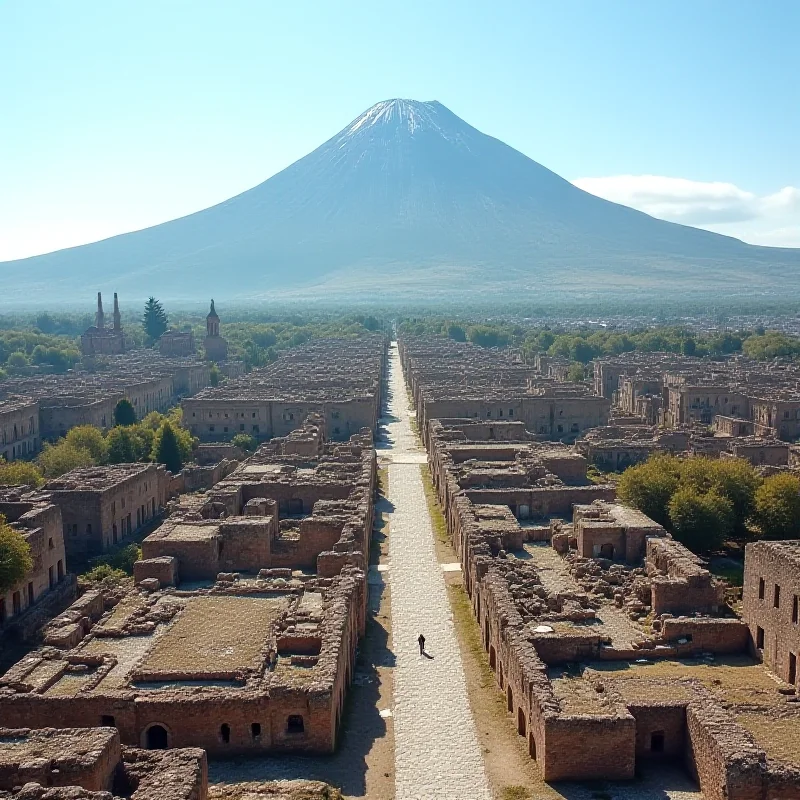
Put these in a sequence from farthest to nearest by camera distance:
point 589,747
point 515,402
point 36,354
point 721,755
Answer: point 36,354 < point 515,402 < point 589,747 < point 721,755

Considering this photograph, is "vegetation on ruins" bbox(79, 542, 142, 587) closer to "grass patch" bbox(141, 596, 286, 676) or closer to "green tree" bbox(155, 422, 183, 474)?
"grass patch" bbox(141, 596, 286, 676)

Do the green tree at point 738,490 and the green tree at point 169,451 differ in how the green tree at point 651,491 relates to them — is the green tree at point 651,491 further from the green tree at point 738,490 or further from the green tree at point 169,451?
the green tree at point 169,451

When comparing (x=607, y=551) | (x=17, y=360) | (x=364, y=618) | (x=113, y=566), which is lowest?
(x=113, y=566)

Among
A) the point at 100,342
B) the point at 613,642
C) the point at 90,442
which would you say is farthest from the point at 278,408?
the point at 100,342

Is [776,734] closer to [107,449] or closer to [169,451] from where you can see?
[169,451]

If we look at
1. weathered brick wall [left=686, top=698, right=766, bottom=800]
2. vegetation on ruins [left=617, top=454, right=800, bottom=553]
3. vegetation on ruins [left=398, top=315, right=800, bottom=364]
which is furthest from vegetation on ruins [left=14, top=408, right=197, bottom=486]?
vegetation on ruins [left=398, top=315, right=800, bottom=364]

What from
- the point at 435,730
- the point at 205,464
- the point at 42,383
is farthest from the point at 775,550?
the point at 42,383

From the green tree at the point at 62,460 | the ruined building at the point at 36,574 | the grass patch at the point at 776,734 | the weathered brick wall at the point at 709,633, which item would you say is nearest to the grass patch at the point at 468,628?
the weathered brick wall at the point at 709,633
